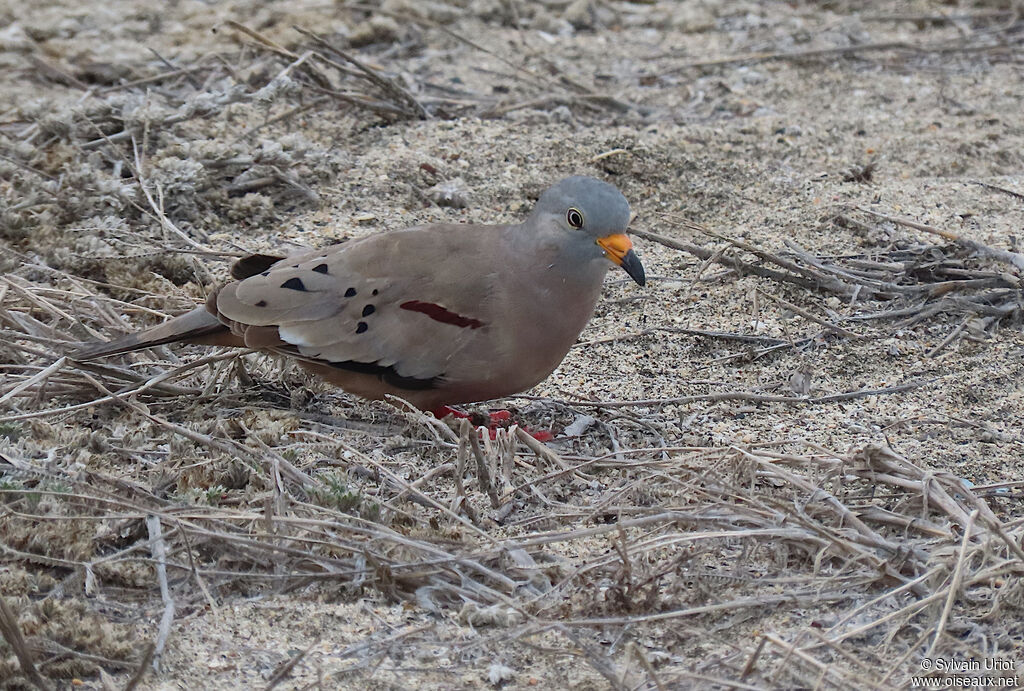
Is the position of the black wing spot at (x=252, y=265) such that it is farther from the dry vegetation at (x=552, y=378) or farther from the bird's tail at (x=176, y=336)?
the dry vegetation at (x=552, y=378)

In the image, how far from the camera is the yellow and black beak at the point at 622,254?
11.9 ft

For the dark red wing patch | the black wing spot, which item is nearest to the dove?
the dark red wing patch

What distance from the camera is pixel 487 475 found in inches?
125

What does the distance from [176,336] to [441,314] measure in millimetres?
781

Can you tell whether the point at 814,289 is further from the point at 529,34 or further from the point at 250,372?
the point at 529,34

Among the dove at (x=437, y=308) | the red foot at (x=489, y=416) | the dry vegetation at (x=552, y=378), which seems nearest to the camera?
the dry vegetation at (x=552, y=378)

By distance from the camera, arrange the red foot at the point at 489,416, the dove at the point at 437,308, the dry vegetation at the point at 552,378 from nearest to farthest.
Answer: the dry vegetation at the point at 552,378 → the dove at the point at 437,308 → the red foot at the point at 489,416

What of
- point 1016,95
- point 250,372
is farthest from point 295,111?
point 1016,95

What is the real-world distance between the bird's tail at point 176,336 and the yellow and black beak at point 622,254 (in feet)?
3.68

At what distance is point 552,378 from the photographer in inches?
165

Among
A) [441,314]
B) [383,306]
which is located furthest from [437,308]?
[383,306]

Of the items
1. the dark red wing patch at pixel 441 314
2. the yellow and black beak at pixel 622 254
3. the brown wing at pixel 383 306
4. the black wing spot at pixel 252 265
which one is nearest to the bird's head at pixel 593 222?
the yellow and black beak at pixel 622 254

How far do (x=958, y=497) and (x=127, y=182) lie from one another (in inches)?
135

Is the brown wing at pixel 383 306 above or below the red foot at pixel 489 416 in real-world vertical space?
above
